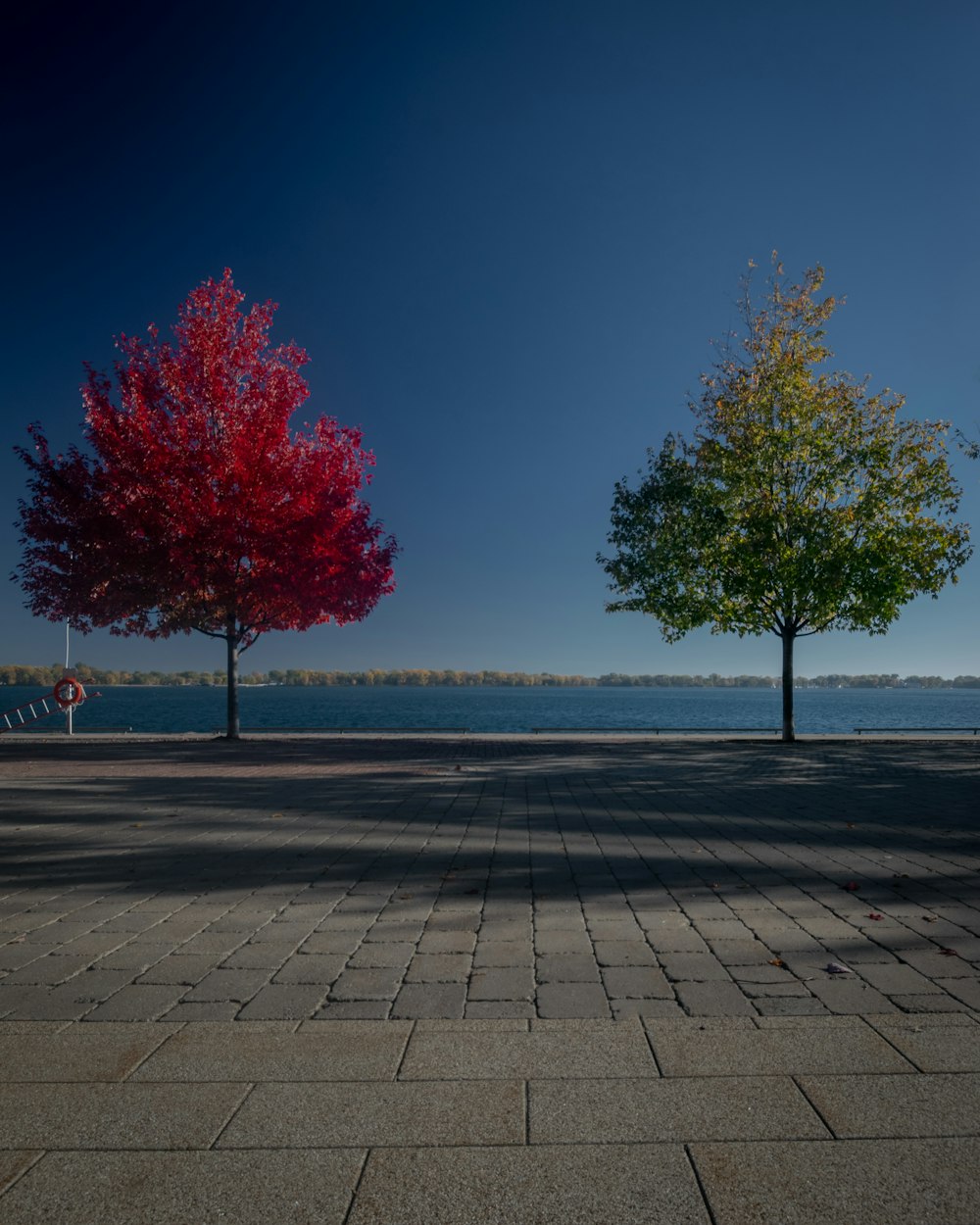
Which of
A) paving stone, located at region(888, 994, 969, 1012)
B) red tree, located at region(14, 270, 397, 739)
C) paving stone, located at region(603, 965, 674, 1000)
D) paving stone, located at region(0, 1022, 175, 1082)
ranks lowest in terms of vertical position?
paving stone, located at region(603, 965, 674, 1000)

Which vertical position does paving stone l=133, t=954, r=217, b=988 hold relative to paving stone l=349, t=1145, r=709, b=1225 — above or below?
below

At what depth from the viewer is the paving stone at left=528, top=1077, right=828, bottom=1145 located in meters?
2.43

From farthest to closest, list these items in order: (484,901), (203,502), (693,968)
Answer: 1. (203,502)
2. (484,901)
3. (693,968)

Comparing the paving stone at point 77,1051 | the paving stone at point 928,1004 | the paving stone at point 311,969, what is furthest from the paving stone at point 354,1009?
the paving stone at point 928,1004

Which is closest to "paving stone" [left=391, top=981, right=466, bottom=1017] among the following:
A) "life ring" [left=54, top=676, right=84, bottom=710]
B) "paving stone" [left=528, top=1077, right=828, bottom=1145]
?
"paving stone" [left=528, top=1077, right=828, bottom=1145]

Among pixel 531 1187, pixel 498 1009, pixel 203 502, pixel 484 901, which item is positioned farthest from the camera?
pixel 203 502

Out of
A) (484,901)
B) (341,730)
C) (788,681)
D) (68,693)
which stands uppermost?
(788,681)

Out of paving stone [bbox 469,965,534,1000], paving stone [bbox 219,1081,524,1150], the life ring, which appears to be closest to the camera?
paving stone [bbox 219,1081,524,1150]

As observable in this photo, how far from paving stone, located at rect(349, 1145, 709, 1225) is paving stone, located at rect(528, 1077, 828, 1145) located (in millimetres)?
73

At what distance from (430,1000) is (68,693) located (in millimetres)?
21608

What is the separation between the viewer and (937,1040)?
10.2 ft

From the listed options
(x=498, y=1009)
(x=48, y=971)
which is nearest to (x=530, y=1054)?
(x=498, y=1009)

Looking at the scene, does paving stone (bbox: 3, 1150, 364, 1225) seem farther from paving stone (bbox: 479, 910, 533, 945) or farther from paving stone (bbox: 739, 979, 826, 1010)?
paving stone (bbox: 479, 910, 533, 945)

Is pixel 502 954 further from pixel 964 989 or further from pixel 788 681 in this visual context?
pixel 788 681
